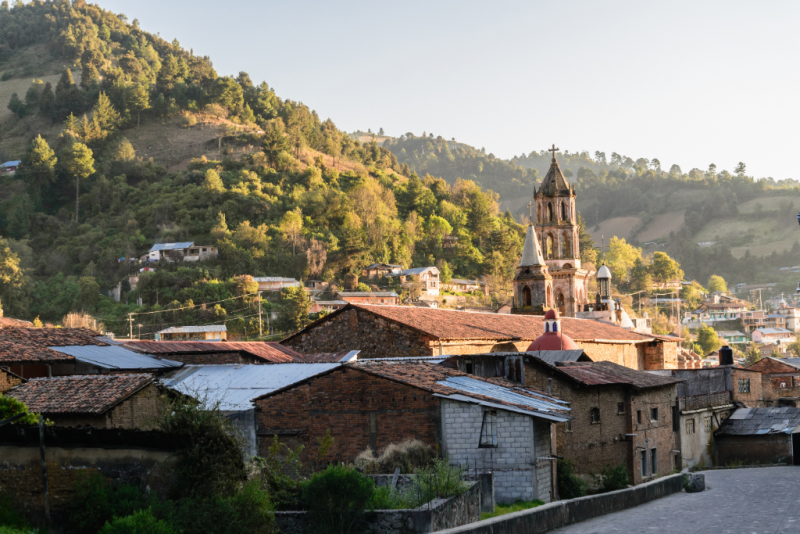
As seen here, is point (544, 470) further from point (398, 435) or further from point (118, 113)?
point (118, 113)

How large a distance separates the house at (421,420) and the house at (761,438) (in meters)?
22.2

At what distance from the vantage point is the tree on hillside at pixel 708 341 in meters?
109

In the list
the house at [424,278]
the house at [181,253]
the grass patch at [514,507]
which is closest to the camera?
the grass patch at [514,507]

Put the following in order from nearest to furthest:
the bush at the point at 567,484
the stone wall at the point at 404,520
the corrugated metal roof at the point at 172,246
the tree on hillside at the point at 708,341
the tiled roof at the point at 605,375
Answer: the stone wall at the point at 404,520 < the bush at the point at 567,484 < the tiled roof at the point at 605,375 < the corrugated metal roof at the point at 172,246 < the tree on hillside at the point at 708,341

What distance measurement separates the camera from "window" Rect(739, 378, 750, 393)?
46.3 m

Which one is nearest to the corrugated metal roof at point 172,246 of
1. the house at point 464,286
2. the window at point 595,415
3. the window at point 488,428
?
the house at point 464,286

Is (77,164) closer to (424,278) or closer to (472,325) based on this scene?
(424,278)

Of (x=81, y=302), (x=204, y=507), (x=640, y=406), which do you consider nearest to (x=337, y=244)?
(x=81, y=302)

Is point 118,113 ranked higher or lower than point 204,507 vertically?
higher

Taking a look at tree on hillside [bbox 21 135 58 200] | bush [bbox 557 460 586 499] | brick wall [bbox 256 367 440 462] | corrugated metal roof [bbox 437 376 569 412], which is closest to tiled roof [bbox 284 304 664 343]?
corrugated metal roof [bbox 437 376 569 412]

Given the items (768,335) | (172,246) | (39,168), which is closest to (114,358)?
(172,246)

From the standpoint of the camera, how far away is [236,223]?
9081 cm

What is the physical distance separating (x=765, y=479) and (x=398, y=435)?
51.0 feet

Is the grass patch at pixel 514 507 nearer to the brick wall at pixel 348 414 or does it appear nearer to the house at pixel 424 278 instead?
the brick wall at pixel 348 414
